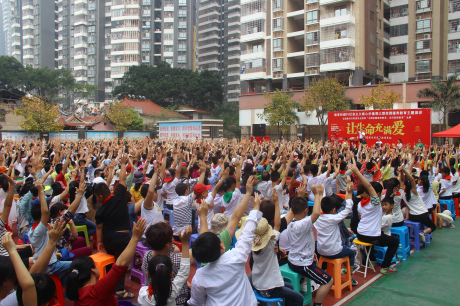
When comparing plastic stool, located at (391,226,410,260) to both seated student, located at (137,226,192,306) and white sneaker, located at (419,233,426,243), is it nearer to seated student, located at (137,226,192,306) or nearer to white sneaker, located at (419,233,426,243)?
white sneaker, located at (419,233,426,243)

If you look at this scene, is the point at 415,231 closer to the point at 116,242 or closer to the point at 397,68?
the point at 116,242

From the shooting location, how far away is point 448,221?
702cm

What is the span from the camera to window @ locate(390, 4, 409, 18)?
33838 millimetres

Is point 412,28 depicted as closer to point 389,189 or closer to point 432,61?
point 432,61

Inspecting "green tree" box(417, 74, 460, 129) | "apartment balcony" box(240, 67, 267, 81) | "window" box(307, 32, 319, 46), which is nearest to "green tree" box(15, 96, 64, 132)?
"apartment balcony" box(240, 67, 267, 81)

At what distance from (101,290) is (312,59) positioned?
3313cm

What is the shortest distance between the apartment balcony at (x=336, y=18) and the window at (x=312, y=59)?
2790 millimetres

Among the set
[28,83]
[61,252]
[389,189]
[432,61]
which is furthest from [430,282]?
[28,83]

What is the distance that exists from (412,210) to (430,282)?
1.59m

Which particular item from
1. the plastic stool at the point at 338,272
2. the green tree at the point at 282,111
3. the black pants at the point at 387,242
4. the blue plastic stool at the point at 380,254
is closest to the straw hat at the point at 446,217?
the blue plastic stool at the point at 380,254

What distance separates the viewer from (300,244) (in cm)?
361

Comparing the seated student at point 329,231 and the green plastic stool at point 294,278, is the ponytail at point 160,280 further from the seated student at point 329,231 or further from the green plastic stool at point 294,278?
the seated student at point 329,231

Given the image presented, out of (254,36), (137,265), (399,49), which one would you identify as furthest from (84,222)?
(399,49)

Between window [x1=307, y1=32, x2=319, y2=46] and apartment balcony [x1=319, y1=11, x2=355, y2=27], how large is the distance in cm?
136
